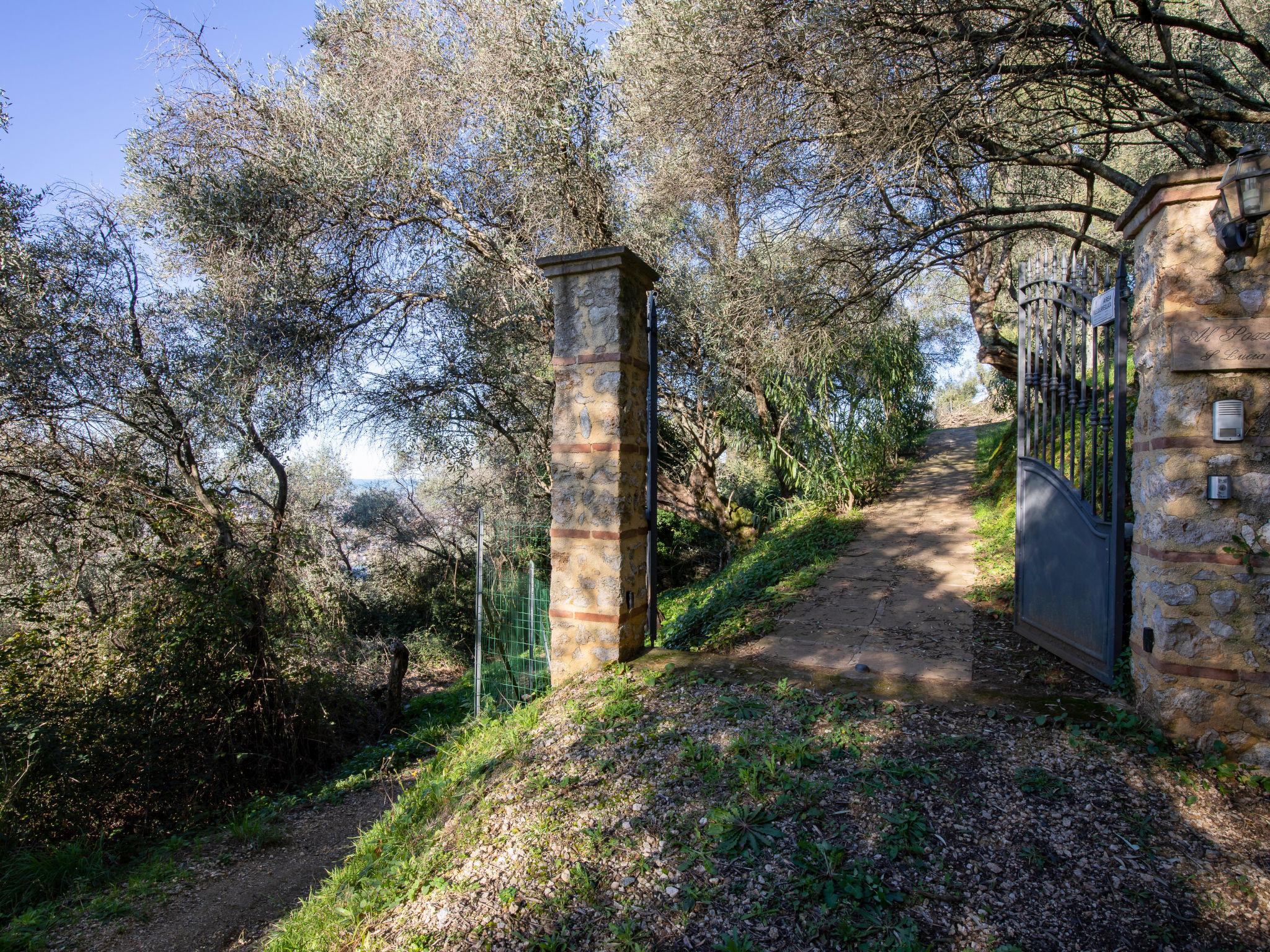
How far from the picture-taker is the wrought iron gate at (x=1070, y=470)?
3.80 m

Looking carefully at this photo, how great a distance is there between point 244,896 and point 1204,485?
19.8 feet

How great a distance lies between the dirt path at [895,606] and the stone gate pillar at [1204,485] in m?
1.16

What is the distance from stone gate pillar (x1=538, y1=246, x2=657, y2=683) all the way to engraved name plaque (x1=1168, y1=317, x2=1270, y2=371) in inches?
119

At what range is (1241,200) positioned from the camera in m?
2.97

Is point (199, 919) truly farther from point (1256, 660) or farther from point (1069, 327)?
point (1069, 327)

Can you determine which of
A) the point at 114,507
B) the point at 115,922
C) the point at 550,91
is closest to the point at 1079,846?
the point at 115,922

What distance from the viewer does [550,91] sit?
7.21 m

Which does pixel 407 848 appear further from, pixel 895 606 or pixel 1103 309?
pixel 1103 309

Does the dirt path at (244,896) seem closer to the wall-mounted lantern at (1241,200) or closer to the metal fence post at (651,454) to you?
the metal fence post at (651,454)

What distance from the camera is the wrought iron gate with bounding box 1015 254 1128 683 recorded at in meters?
3.80

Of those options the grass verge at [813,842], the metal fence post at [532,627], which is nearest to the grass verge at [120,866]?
the metal fence post at [532,627]

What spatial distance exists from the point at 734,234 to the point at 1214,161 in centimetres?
547

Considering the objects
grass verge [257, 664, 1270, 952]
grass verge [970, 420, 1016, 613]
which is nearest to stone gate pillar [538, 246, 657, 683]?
grass verge [257, 664, 1270, 952]

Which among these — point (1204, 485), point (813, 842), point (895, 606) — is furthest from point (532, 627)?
point (1204, 485)
